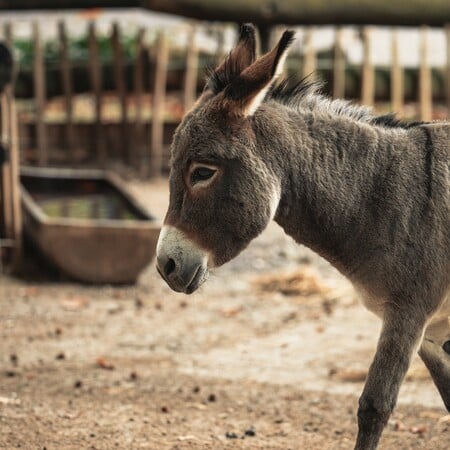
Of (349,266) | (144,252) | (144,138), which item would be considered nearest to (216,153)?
(349,266)

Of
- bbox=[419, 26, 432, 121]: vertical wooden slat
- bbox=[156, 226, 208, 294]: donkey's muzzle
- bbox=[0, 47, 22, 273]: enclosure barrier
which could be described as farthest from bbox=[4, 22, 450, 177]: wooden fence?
bbox=[156, 226, 208, 294]: donkey's muzzle

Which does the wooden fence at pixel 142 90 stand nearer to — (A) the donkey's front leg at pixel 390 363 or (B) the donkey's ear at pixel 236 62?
(B) the donkey's ear at pixel 236 62

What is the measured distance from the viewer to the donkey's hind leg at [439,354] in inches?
178

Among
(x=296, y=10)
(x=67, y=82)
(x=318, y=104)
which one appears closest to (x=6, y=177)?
(x=296, y=10)

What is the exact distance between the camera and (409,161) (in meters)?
4.24

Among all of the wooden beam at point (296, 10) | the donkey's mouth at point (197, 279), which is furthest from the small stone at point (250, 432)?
the wooden beam at point (296, 10)

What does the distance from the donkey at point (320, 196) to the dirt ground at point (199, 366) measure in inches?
51.4

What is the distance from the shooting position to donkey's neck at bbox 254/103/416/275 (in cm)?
413

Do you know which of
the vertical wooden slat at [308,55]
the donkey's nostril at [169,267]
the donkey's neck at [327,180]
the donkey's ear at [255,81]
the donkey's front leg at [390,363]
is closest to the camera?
the donkey's ear at [255,81]

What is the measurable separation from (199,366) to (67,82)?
25.1ft

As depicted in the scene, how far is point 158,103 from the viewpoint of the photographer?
1355 centimetres

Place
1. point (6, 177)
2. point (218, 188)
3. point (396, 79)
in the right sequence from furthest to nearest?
point (396, 79) → point (6, 177) → point (218, 188)

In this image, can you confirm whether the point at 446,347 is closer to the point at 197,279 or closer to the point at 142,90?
the point at 197,279

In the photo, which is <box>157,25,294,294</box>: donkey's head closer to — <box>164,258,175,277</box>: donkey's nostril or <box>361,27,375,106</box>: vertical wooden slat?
<box>164,258,175,277</box>: donkey's nostril
